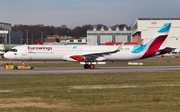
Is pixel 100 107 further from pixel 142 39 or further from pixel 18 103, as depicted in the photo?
pixel 142 39

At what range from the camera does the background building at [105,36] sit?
166375 millimetres

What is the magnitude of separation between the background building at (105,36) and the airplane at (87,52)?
117116 mm

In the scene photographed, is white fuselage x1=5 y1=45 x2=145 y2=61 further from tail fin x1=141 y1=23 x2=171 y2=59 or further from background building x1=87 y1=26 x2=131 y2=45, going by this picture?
background building x1=87 y1=26 x2=131 y2=45

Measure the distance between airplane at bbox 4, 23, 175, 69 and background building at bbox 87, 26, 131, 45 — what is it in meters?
117

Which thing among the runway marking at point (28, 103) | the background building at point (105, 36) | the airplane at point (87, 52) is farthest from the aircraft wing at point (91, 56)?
the background building at point (105, 36)

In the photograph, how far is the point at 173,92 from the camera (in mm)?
18609

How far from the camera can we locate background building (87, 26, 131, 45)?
16638 cm

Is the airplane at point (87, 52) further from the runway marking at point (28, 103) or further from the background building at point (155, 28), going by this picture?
the background building at point (155, 28)

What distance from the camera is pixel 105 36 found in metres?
170

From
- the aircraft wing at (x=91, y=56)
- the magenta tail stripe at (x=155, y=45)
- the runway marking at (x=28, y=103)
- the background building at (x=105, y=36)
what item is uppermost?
the background building at (x=105, y=36)

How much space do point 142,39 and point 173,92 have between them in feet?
372

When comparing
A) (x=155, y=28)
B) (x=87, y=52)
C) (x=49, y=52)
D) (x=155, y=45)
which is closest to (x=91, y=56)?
(x=87, y=52)

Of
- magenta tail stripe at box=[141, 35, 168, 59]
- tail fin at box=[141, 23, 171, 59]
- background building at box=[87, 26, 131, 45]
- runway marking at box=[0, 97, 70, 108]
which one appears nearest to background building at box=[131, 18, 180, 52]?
background building at box=[87, 26, 131, 45]

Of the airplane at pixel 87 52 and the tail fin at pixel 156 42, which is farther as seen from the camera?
the tail fin at pixel 156 42
